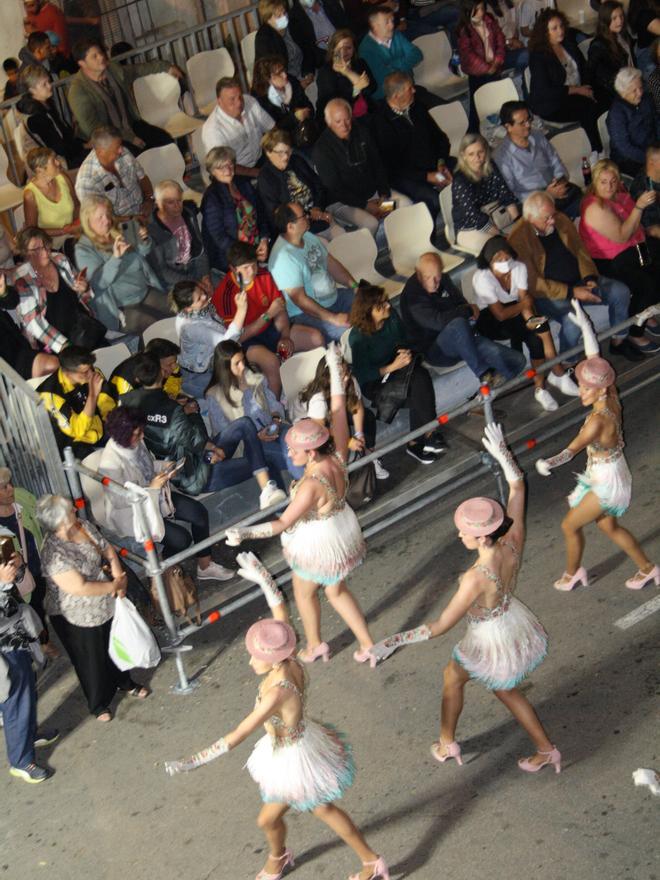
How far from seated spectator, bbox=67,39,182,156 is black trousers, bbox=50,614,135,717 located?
4.99 m

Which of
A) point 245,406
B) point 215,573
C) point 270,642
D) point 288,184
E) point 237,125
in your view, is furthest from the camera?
point 237,125

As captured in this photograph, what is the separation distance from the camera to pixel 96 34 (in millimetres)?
15016

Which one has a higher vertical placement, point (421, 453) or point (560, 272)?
point (560, 272)

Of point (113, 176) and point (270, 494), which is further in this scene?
point (113, 176)

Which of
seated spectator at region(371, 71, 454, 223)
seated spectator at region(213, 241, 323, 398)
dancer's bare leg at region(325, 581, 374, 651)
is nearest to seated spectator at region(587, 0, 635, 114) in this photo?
seated spectator at region(371, 71, 454, 223)

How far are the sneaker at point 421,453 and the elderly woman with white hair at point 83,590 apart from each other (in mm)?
2988

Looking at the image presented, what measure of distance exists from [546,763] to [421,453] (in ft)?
11.1

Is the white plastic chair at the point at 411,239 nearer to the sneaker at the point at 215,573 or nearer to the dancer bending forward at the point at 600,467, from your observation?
the dancer bending forward at the point at 600,467

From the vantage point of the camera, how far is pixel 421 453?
34.6 ft

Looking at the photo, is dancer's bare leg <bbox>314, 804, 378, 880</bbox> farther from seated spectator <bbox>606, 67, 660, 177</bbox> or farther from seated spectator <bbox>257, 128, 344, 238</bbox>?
seated spectator <bbox>606, 67, 660, 177</bbox>

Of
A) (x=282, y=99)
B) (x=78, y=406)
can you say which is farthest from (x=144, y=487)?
(x=282, y=99)

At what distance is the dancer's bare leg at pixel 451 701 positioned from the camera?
7500mm

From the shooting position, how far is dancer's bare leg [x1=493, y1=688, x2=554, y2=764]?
24.3 ft

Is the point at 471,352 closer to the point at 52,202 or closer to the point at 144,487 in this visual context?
the point at 144,487
